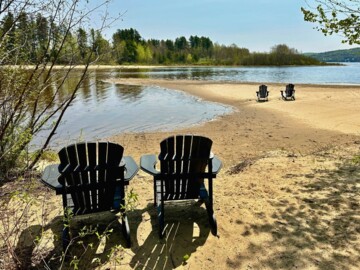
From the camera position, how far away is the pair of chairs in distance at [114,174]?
307cm

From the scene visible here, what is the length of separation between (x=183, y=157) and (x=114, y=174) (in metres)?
0.80

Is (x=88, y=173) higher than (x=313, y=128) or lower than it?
higher

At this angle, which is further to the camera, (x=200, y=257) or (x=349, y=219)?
(x=349, y=219)

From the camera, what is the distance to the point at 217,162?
387cm

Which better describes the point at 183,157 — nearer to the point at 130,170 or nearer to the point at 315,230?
the point at 130,170

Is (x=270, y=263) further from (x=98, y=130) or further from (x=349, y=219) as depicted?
(x=98, y=130)

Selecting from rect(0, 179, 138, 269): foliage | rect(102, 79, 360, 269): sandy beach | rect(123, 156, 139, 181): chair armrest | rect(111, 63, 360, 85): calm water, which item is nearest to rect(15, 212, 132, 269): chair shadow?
rect(0, 179, 138, 269): foliage

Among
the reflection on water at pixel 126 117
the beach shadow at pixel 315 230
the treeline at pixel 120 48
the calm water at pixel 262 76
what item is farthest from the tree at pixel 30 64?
the calm water at pixel 262 76

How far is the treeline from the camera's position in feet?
13.8

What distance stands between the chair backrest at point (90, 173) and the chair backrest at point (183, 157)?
499mm

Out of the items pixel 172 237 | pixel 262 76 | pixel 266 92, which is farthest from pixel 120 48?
pixel 262 76

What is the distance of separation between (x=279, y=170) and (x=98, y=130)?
9.06m

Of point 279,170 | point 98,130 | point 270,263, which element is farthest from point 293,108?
point 270,263

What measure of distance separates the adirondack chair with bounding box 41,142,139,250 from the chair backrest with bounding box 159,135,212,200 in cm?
47
